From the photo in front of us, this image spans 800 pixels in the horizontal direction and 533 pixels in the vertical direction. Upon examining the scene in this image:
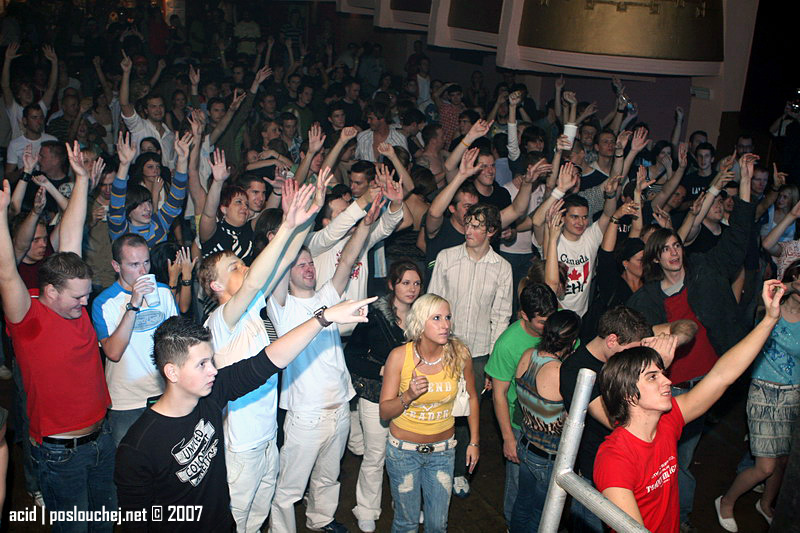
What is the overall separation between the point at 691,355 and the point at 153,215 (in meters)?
4.19

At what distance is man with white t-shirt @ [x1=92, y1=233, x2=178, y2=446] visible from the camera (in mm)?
4301

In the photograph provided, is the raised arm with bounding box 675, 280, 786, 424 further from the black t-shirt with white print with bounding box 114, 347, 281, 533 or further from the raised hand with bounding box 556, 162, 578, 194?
the raised hand with bounding box 556, 162, 578, 194

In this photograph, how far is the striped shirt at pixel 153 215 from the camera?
5477 millimetres

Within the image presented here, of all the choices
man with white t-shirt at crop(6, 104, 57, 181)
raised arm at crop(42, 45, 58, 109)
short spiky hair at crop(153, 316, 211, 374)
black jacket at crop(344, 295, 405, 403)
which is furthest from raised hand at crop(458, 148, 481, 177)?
raised arm at crop(42, 45, 58, 109)

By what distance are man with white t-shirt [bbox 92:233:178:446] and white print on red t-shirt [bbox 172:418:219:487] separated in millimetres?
1217

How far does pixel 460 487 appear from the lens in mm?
5242

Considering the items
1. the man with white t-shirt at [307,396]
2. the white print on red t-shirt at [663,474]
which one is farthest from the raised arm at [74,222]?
the white print on red t-shirt at [663,474]

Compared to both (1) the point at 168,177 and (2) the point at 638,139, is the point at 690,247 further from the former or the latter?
(1) the point at 168,177

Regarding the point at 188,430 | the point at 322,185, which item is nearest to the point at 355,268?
the point at 322,185

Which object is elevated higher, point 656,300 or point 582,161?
point 582,161

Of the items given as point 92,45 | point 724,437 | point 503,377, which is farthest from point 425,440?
point 92,45

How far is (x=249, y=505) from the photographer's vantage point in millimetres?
4090

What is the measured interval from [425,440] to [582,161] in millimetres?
4874

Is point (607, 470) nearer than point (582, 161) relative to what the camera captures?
Yes
